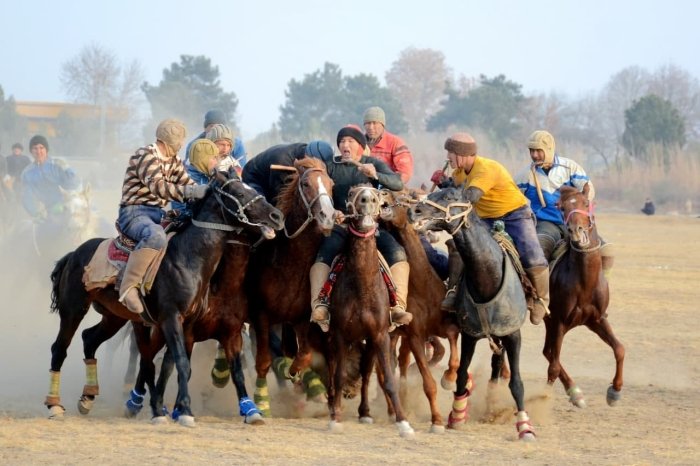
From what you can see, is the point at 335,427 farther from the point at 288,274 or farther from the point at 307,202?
the point at 307,202

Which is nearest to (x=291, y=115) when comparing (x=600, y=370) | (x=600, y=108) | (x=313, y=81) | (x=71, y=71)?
(x=313, y=81)

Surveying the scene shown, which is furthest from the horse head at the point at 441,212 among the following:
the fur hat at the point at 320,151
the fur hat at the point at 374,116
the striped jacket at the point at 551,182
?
the striped jacket at the point at 551,182

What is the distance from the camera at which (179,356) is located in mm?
9906

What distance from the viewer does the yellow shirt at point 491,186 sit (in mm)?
10281

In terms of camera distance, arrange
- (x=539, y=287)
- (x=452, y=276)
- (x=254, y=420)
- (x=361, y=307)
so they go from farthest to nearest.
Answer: (x=539, y=287) → (x=452, y=276) → (x=254, y=420) → (x=361, y=307)

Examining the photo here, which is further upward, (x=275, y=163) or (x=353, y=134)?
(x=353, y=134)

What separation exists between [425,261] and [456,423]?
59.8 inches

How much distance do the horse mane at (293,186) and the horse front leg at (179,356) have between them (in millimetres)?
1349

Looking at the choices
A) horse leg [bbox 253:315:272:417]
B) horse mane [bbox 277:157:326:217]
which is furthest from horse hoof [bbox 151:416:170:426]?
horse mane [bbox 277:157:326:217]

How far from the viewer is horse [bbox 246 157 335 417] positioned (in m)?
10.2

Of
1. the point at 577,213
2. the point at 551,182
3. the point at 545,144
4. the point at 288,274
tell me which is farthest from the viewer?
the point at 551,182

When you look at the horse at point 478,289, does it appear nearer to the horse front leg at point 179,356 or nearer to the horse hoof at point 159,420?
the horse front leg at point 179,356

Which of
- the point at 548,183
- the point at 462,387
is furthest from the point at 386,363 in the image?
the point at 548,183

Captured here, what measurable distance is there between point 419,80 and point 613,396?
317 ft
